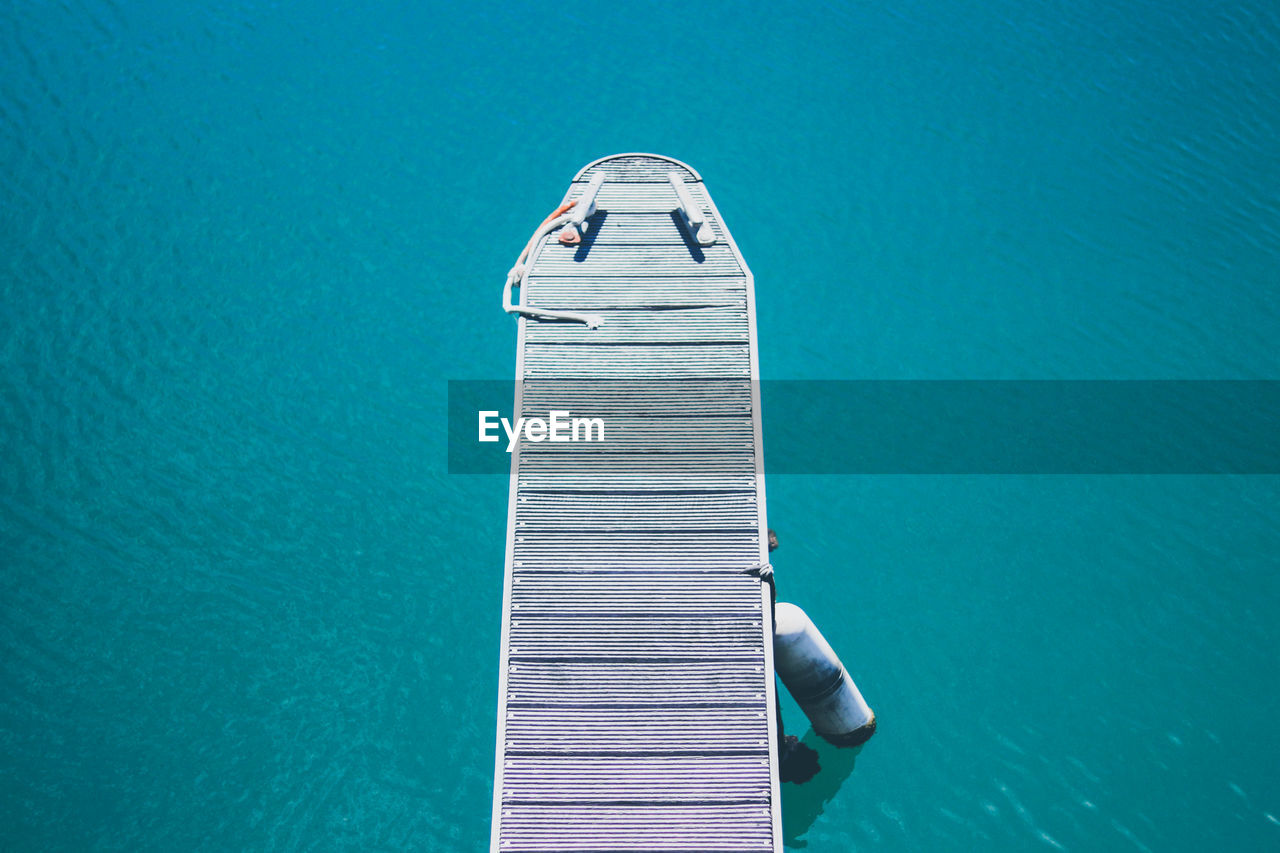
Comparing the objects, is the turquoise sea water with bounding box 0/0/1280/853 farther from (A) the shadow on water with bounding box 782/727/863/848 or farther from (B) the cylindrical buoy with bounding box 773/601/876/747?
(B) the cylindrical buoy with bounding box 773/601/876/747

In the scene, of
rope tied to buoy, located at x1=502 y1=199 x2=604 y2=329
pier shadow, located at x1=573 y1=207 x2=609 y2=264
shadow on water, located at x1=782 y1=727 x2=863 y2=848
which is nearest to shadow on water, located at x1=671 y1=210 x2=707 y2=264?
pier shadow, located at x1=573 y1=207 x2=609 y2=264

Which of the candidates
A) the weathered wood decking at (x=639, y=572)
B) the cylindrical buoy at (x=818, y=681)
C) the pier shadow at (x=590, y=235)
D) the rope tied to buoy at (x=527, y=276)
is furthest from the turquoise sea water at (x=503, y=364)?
the pier shadow at (x=590, y=235)

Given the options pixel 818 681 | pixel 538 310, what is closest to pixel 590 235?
pixel 538 310

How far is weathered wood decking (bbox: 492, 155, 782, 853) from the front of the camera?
13023 mm

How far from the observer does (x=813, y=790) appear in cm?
1622

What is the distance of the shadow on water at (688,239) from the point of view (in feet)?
58.7

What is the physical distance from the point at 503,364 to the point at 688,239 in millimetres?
5957

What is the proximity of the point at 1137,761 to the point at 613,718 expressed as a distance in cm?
970

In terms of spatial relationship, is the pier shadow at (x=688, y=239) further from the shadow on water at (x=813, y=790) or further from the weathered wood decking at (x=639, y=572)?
the shadow on water at (x=813, y=790)

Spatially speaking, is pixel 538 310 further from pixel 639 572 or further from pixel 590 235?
pixel 639 572

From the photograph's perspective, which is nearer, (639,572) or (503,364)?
(639,572)

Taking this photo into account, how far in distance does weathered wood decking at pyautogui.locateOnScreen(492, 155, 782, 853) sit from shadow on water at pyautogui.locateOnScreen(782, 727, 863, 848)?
321 centimetres

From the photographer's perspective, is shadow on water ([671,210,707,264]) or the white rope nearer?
the white rope

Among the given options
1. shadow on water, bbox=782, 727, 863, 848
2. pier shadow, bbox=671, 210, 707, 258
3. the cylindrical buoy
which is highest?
pier shadow, bbox=671, 210, 707, 258
